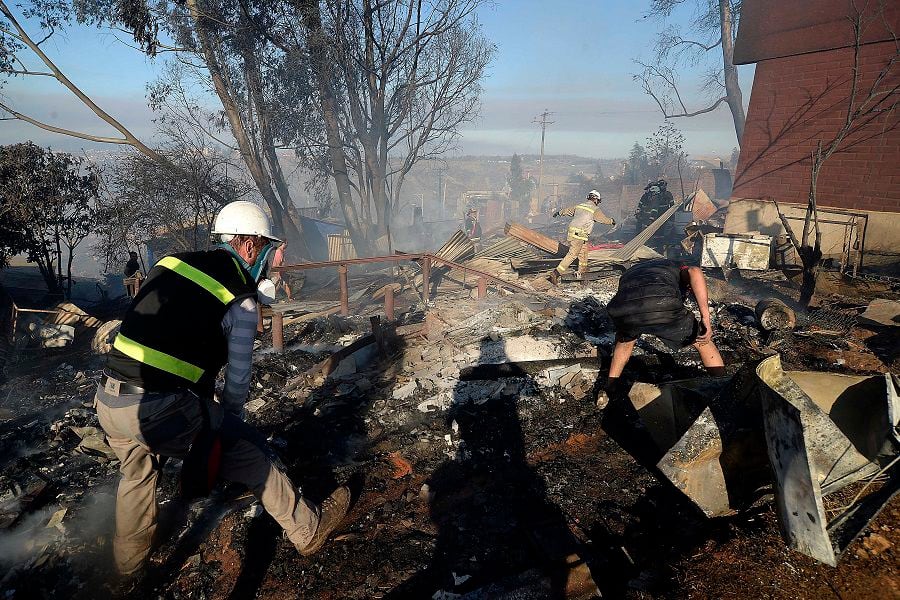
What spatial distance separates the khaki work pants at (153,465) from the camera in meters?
2.44

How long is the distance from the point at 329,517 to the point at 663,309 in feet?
10.4

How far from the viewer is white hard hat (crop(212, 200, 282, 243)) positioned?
277 centimetres

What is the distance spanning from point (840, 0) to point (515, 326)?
437 inches

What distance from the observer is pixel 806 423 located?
231 cm

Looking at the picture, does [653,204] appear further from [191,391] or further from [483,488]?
[191,391]

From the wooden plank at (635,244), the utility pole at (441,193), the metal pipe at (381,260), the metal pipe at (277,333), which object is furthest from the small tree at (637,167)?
the metal pipe at (277,333)

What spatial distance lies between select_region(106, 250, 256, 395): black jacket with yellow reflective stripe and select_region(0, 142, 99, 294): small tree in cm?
871

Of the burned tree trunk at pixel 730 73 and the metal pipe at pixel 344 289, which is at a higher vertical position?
the burned tree trunk at pixel 730 73

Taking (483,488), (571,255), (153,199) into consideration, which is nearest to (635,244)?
(571,255)

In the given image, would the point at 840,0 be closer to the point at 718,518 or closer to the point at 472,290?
the point at 472,290

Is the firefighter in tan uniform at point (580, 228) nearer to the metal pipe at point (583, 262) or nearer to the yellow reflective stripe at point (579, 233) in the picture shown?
the yellow reflective stripe at point (579, 233)

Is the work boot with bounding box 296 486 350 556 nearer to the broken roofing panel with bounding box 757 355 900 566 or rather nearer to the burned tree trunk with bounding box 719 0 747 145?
the broken roofing panel with bounding box 757 355 900 566

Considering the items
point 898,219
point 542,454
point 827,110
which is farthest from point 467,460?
point 827,110

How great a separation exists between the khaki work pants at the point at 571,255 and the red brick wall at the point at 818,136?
6.11 meters
